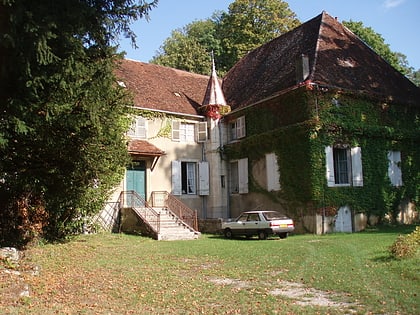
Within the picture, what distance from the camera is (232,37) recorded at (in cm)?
3934

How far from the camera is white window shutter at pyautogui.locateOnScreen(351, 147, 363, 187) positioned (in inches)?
798

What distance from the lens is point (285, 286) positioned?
8.48m

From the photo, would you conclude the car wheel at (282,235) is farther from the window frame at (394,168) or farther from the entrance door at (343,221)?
the window frame at (394,168)

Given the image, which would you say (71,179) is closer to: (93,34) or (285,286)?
(93,34)

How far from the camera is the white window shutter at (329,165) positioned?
64.2 ft

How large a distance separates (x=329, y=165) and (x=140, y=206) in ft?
31.3

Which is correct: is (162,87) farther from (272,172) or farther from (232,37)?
(232,37)

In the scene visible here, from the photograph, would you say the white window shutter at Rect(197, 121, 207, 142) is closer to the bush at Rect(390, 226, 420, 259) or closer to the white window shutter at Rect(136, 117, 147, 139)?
the white window shutter at Rect(136, 117, 147, 139)

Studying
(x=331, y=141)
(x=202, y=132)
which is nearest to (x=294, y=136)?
(x=331, y=141)

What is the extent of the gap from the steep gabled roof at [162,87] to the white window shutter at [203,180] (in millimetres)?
3197

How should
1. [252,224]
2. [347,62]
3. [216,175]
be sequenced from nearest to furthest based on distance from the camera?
1. [252,224]
2. [347,62]
3. [216,175]

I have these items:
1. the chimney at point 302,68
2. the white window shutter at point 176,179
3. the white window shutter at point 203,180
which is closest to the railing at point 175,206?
the white window shutter at point 176,179

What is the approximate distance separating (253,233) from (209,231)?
426 cm

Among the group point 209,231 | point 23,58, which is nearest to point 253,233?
point 209,231
